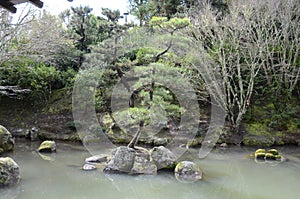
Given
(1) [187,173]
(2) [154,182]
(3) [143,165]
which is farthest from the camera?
(3) [143,165]

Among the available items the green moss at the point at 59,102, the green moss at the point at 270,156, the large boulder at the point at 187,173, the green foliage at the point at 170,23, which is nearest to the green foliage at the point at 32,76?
the green moss at the point at 59,102

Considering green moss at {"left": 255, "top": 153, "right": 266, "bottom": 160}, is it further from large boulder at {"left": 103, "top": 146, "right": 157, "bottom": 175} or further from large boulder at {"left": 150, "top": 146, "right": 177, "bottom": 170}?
large boulder at {"left": 103, "top": 146, "right": 157, "bottom": 175}

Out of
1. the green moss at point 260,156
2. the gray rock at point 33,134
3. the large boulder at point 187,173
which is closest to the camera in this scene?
the large boulder at point 187,173

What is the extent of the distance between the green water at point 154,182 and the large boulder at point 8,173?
0.57ft

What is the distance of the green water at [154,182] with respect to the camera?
5.72 meters

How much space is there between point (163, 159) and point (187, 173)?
2.36ft

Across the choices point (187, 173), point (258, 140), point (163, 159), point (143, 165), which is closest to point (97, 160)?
point (143, 165)

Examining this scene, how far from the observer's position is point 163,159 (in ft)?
24.0

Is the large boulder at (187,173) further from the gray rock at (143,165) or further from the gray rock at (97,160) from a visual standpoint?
the gray rock at (97,160)

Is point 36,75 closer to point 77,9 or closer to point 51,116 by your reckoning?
point 51,116

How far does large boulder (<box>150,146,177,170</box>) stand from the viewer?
7273 millimetres

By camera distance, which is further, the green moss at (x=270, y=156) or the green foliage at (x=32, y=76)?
the green foliage at (x=32, y=76)

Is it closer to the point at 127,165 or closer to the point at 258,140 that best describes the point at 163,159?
the point at 127,165

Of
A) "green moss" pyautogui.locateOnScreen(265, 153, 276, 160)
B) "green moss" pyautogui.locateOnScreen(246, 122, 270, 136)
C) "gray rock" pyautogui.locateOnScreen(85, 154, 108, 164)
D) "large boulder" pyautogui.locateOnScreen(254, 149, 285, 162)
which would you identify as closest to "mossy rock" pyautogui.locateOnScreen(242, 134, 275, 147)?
"green moss" pyautogui.locateOnScreen(246, 122, 270, 136)
